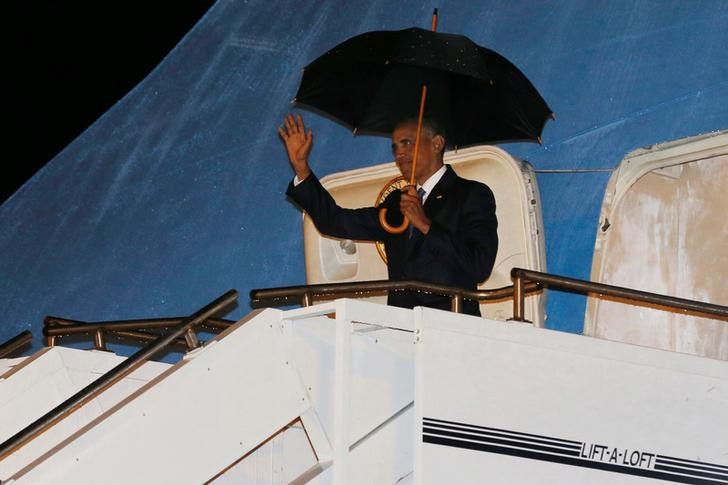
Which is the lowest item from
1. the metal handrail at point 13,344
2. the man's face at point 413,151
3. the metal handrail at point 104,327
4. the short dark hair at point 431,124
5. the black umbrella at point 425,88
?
the metal handrail at point 13,344

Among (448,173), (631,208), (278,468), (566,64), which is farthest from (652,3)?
(278,468)

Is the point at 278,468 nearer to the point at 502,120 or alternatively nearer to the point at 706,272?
the point at 502,120

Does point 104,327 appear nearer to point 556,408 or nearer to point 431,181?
point 431,181

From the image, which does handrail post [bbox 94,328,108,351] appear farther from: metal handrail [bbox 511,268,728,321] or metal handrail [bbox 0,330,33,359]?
metal handrail [bbox 511,268,728,321]

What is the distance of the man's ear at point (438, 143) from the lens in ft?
21.9

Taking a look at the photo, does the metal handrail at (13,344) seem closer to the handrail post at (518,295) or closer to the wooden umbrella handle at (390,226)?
the wooden umbrella handle at (390,226)

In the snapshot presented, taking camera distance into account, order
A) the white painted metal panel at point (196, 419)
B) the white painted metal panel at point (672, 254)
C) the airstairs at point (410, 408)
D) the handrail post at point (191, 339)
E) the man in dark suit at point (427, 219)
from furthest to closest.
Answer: the white painted metal panel at point (672, 254) < the man in dark suit at point (427, 219) < the handrail post at point (191, 339) < the airstairs at point (410, 408) < the white painted metal panel at point (196, 419)

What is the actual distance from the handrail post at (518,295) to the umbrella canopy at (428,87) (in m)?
1.14

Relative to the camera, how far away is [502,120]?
6809 mm

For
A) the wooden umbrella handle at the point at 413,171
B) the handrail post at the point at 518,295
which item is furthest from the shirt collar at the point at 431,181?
the handrail post at the point at 518,295

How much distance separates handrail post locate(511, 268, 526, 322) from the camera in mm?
5566

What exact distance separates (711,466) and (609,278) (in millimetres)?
1561

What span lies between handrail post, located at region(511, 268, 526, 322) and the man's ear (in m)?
1.22

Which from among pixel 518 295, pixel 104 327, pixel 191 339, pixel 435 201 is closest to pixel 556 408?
pixel 518 295
